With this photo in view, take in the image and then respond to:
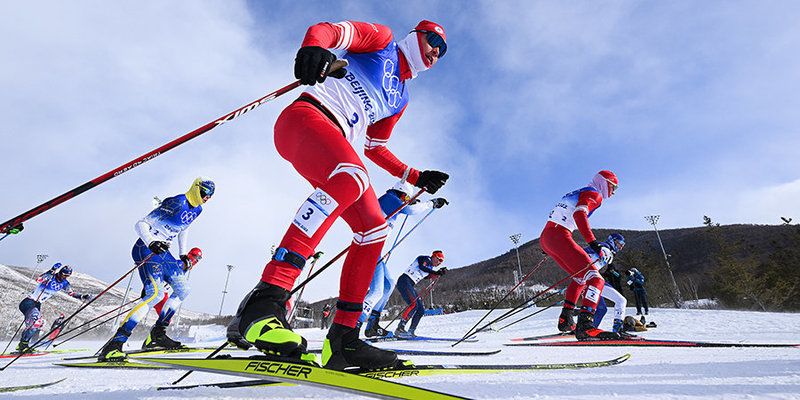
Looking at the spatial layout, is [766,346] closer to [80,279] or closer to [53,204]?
[53,204]

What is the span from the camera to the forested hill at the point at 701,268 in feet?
96.5

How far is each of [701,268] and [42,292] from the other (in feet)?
243

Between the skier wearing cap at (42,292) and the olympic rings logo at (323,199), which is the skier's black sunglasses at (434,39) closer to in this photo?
the olympic rings logo at (323,199)

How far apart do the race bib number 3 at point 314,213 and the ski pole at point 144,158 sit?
634mm

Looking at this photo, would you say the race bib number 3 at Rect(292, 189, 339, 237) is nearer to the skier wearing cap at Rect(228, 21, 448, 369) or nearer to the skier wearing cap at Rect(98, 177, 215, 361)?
the skier wearing cap at Rect(228, 21, 448, 369)

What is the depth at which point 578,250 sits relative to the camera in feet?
18.5

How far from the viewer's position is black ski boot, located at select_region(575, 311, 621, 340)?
5008 millimetres

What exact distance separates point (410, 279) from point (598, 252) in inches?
163

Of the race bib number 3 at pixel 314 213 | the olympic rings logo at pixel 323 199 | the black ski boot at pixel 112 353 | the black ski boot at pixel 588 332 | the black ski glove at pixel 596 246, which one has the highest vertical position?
the black ski glove at pixel 596 246

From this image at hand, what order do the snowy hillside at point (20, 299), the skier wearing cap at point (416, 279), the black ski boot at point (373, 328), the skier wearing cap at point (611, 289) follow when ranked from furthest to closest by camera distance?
the snowy hillside at point (20, 299), the skier wearing cap at point (416, 279), the black ski boot at point (373, 328), the skier wearing cap at point (611, 289)

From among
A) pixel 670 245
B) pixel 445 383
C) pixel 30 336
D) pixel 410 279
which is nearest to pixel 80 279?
pixel 30 336

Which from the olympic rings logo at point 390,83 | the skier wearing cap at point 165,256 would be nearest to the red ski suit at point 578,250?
the olympic rings logo at point 390,83

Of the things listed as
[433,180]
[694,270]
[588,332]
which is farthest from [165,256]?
[694,270]

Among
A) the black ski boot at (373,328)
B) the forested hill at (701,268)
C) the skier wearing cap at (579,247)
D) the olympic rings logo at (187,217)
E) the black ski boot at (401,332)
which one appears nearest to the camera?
the skier wearing cap at (579,247)
